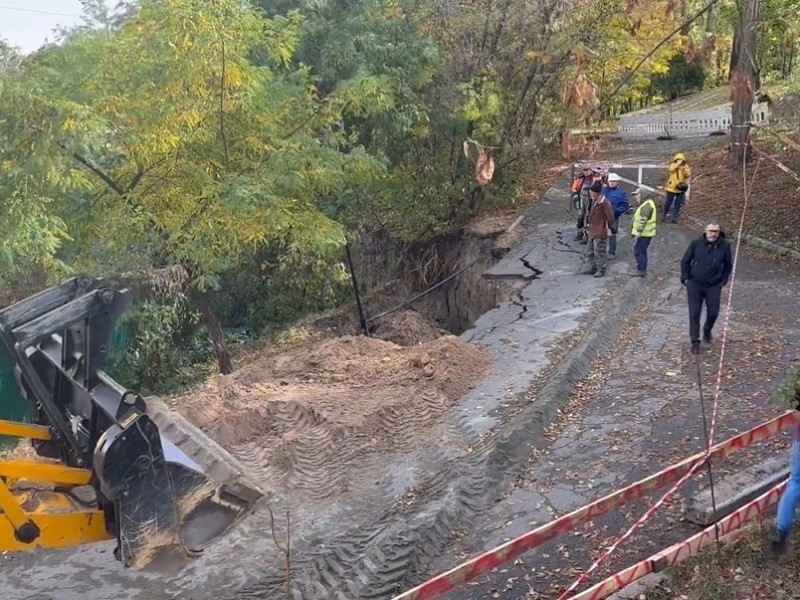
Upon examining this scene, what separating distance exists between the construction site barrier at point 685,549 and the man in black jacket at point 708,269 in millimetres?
Result: 3834

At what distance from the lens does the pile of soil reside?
15.7 metres

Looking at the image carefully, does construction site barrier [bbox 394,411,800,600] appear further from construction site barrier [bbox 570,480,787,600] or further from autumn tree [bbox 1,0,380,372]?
autumn tree [bbox 1,0,380,372]

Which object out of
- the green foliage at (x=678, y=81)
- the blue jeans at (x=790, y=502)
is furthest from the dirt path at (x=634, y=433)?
the green foliage at (x=678, y=81)

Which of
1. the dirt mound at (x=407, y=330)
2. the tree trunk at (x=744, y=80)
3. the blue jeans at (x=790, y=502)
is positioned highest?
the tree trunk at (x=744, y=80)

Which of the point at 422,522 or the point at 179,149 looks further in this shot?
the point at 179,149

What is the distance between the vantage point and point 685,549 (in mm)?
5129

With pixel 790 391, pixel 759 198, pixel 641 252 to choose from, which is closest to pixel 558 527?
pixel 790 391

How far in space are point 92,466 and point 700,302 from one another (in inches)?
283

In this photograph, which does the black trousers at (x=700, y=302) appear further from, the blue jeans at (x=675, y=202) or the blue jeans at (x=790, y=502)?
the blue jeans at (x=675, y=202)

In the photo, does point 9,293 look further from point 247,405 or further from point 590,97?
point 590,97

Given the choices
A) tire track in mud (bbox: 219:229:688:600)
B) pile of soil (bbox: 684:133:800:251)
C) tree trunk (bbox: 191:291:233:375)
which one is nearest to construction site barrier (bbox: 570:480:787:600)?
tire track in mud (bbox: 219:229:688:600)

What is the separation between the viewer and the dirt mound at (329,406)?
7.74m

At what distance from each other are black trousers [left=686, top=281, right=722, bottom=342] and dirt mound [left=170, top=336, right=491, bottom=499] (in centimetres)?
253

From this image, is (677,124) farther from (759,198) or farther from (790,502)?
(790,502)
